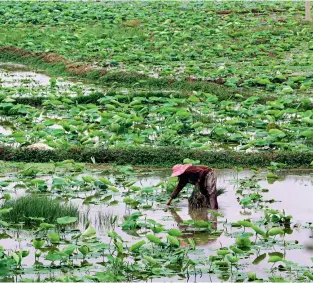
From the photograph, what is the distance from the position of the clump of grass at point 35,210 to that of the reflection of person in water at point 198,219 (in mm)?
871

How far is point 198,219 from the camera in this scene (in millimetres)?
7473

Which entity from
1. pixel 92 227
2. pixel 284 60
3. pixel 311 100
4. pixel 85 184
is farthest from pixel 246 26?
pixel 92 227

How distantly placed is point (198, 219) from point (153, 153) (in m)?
2.08

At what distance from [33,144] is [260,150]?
2540 mm

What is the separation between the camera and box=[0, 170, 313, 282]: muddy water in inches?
255

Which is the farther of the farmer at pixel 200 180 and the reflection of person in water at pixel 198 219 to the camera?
the farmer at pixel 200 180

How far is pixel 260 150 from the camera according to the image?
970cm

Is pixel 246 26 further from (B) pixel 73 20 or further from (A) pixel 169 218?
(A) pixel 169 218

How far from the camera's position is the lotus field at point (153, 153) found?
611 cm

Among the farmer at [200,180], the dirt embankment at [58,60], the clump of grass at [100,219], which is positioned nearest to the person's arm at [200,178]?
the farmer at [200,180]

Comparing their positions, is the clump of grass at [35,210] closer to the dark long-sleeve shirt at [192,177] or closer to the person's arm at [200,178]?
the dark long-sleeve shirt at [192,177]

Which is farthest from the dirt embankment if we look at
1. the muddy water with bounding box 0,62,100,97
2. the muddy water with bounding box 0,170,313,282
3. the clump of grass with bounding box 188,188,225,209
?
the clump of grass with bounding box 188,188,225,209

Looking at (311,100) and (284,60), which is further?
Result: (284,60)

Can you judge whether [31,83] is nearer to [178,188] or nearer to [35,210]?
[178,188]
